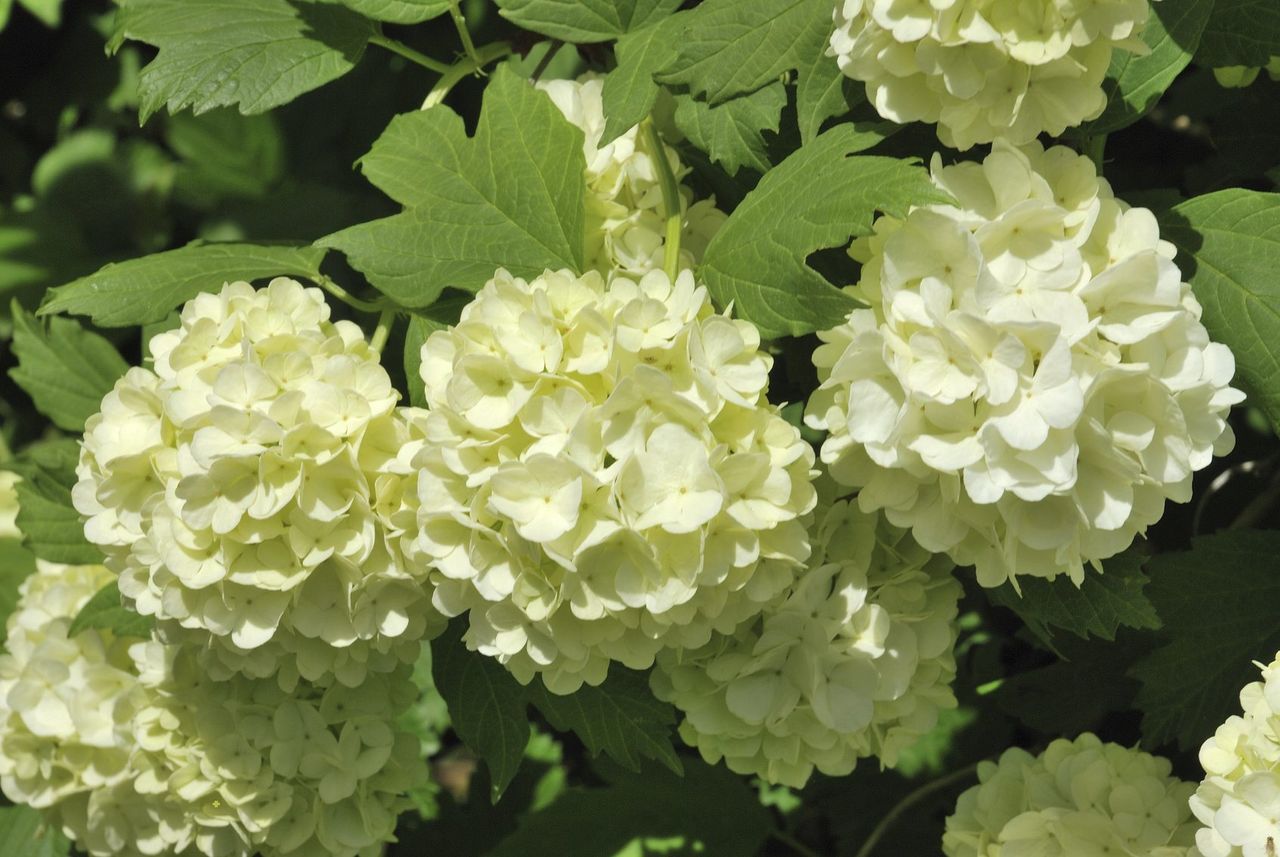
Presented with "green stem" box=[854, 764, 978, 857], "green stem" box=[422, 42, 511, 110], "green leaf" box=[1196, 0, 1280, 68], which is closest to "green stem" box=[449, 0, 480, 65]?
"green stem" box=[422, 42, 511, 110]

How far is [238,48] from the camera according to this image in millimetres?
1661

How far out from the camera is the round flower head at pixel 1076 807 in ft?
4.82

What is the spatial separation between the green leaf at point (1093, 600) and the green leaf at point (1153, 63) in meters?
0.47

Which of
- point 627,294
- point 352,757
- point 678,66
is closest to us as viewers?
point 627,294

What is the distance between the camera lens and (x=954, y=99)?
1280 millimetres

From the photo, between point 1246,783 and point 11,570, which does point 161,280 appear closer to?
point 11,570

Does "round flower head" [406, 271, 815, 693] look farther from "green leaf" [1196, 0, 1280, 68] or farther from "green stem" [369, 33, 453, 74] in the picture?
"green leaf" [1196, 0, 1280, 68]

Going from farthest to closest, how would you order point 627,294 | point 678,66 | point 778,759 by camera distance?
point 778,759 < point 678,66 < point 627,294

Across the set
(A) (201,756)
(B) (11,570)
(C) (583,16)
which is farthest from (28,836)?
(C) (583,16)

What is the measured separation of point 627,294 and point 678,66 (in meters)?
0.29

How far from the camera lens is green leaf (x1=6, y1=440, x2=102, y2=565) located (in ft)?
6.30

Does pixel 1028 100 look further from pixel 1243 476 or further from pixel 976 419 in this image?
pixel 1243 476

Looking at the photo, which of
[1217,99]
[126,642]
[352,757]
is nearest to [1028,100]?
[1217,99]

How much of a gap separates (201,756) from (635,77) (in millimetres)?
988
